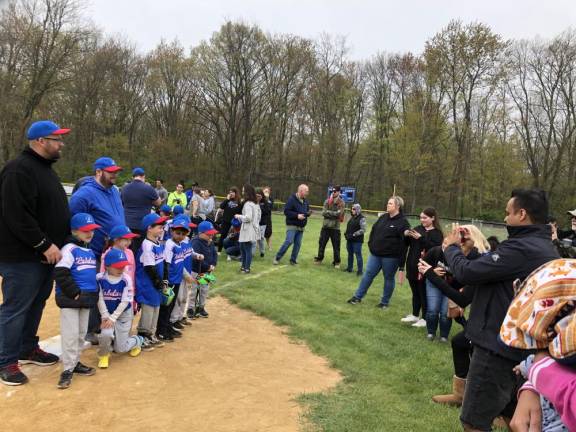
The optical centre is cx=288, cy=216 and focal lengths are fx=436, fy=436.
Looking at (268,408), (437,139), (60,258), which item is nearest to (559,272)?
(268,408)

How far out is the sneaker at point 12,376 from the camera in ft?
12.9

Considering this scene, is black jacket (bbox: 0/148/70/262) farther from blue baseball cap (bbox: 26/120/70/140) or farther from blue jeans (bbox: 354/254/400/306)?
blue jeans (bbox: 354/254/400/306)

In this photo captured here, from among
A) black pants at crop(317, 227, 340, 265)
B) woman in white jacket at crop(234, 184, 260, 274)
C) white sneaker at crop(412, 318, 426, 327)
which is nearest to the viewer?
white sneaker at crop(412, 318, 426, 327)

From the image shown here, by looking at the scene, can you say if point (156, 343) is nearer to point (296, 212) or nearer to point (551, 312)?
point (551, 312)

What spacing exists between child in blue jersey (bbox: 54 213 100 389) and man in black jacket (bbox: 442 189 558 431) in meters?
3.34

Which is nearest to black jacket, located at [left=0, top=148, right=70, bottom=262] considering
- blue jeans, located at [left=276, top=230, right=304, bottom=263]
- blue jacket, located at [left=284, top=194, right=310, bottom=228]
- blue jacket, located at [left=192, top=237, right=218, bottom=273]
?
blue jacket, located at [left=192, top=237, right=218, bottom=273]

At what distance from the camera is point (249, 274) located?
9.68m

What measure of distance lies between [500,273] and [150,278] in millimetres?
3669

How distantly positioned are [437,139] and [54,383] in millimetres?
34439

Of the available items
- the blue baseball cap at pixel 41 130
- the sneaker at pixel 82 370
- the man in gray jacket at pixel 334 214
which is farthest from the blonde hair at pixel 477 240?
the man in gray jacket at pixel 334 214

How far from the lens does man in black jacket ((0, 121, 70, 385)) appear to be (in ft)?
Answer: 12.7

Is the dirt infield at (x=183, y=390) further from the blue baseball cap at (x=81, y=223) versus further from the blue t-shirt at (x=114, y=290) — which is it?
the blue baseball cap at (x=81, y=223)

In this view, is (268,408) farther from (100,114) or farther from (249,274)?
(100,114)

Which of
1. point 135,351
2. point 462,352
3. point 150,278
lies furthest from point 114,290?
point 462,352
